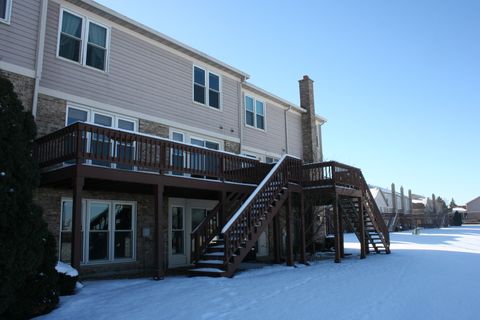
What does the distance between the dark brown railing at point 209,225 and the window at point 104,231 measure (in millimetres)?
2096

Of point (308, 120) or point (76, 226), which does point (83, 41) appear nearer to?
point (76, 226)

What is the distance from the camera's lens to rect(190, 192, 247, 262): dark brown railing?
40.1 feet

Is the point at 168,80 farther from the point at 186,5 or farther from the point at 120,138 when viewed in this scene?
the point at 120,138

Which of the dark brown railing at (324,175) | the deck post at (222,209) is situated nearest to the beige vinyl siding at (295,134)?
the dark brown railing at (324,175)

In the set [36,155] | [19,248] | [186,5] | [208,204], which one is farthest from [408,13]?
[19,248]

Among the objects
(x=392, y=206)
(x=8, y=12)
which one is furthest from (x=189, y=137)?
(x=392, y=206)

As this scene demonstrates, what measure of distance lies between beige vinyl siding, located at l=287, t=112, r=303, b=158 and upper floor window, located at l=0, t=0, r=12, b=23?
14227mm

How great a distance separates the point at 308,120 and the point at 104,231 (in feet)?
44.4

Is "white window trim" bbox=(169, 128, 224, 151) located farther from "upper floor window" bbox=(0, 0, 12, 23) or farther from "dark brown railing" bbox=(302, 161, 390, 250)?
"upper floor window" bbox=(0, 0, 12, 23)

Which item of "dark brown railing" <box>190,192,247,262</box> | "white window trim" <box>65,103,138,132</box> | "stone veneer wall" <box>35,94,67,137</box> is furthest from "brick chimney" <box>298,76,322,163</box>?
"stone veneer wall" <box>35,94,67,137</box>

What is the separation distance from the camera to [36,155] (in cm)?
1029

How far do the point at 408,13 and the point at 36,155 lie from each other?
13322 mm

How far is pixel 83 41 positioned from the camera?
40.3 ft

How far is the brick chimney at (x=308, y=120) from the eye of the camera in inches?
888
